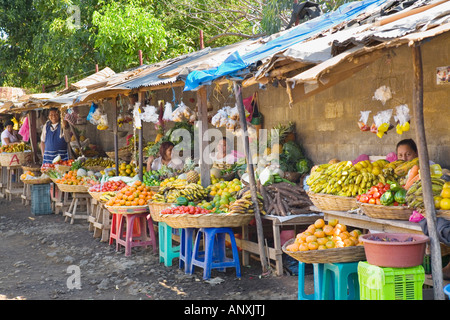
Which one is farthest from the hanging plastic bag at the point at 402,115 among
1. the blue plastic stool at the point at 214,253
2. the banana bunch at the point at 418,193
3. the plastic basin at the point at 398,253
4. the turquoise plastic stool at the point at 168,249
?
the turquoise plastic stool at the point at 168,249

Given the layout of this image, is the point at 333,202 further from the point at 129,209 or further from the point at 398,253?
the point at 129,209

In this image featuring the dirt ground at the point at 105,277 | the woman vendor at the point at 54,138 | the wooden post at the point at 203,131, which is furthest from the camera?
the woman vendor at the point at 54,138

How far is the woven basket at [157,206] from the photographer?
7.74 meters

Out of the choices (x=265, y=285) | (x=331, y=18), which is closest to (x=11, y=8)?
(x=331, y=18)

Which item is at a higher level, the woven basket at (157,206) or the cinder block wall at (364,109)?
the cinder block wall at (364,109)

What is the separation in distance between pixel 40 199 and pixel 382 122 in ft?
30.2

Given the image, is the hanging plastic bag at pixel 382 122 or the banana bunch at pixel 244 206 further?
the banana bunch at pixel 244 206

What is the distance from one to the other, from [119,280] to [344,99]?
13.0ft

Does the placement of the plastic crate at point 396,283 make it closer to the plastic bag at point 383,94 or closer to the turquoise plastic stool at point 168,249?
the plastic bag at point 383,94

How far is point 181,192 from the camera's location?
783 centimetres

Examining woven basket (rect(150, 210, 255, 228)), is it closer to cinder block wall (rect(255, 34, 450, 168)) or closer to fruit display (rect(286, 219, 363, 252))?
fruit display (rect(286, 219, 363, 252))

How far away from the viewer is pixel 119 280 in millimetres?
7039

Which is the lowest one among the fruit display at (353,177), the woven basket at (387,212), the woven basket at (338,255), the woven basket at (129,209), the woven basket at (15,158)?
the woven basket at (338,255)

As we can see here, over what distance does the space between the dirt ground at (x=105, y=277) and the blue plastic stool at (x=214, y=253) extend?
0.15m
